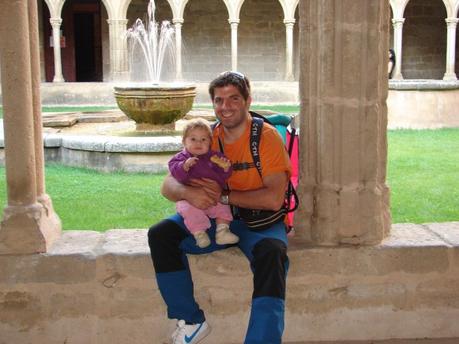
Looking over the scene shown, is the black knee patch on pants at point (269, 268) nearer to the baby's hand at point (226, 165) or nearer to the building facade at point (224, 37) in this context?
the baby's hand at point (226, 165)

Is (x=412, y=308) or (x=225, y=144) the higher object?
(x=225, y=144)

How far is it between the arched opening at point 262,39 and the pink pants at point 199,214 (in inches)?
703

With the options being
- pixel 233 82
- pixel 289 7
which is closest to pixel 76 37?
pixel 289 7

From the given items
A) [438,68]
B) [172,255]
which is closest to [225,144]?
[172,255]

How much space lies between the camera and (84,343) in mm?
3010

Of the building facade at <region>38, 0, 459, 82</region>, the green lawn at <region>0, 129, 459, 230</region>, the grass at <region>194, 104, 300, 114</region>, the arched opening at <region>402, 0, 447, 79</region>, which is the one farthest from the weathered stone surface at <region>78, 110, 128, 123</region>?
the arched opening at <region>402, 0, 447, 79</region>

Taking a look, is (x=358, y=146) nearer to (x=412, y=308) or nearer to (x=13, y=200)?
(x=412, y=308)

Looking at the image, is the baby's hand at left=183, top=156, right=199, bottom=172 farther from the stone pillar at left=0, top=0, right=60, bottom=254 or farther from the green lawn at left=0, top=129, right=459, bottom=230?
the green lawn at left=0, top=129, right=459, bottom=230

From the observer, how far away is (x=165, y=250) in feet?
9.20

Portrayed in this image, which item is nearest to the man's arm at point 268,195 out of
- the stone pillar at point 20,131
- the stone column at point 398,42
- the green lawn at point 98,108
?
the stone pillar at point 20,131

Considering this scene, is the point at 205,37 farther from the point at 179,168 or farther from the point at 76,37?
the point at 179,168

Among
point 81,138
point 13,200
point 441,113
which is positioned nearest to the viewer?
point 13,200

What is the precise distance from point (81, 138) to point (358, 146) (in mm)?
5189

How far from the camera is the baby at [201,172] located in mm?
2809
